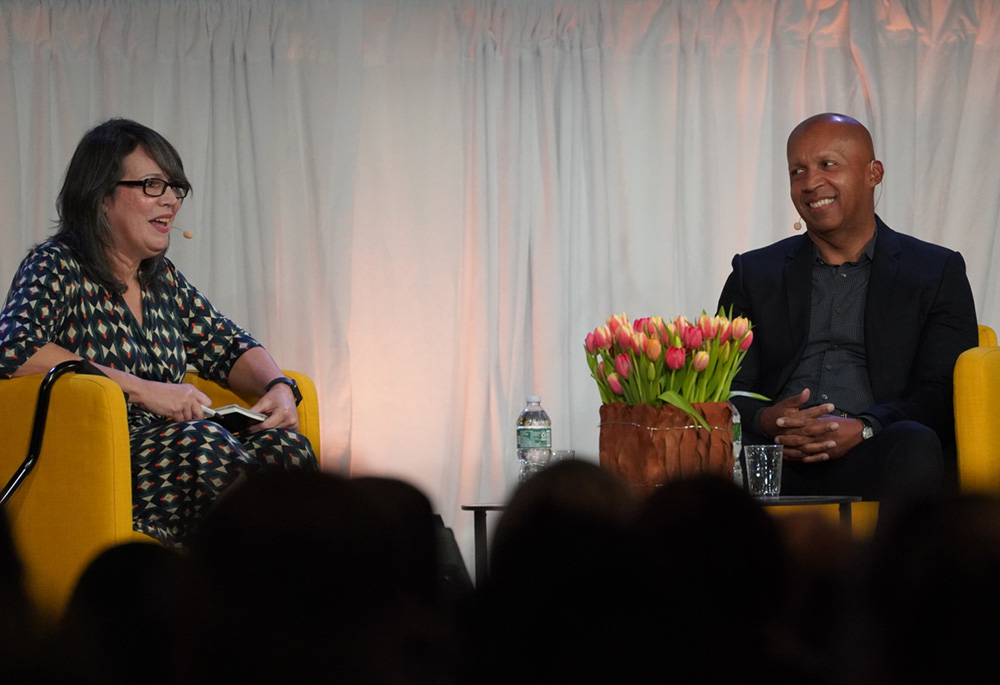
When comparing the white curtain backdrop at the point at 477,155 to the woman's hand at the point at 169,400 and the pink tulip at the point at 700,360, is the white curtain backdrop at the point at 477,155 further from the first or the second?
the pink tulip at the point at 700,360

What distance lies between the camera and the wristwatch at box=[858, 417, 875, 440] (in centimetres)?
225

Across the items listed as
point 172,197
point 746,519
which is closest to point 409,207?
point 172,197

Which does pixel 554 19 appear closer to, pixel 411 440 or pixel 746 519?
pixel 411 440

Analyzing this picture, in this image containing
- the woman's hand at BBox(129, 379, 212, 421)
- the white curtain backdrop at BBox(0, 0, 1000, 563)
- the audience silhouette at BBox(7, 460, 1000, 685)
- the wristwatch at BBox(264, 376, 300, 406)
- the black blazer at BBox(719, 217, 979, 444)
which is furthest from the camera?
the white curtain backdrop at BBox(0, 0, 1000, 563)

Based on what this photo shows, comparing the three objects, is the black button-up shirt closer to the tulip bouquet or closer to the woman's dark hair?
the tulip bouquet

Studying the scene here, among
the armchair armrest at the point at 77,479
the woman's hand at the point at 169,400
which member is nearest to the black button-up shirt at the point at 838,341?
the woman's hand at the point at 169,400

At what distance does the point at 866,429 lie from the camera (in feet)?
7.43

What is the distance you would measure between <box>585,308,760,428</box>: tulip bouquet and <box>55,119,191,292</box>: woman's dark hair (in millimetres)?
1163

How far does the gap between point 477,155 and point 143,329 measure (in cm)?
179

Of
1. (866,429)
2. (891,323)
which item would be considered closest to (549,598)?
(866,429)

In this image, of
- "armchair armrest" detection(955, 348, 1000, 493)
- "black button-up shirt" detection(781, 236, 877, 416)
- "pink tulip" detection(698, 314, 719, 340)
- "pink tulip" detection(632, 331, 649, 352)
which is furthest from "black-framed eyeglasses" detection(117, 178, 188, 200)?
"armchair armrest" detection(955, 348, 1000, 493)

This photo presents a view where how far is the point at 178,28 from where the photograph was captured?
3.83 m

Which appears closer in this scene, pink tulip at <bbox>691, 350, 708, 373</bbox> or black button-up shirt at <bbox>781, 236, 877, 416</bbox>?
pink tulip at <bbox>691, 350, 708, 373</bbox>

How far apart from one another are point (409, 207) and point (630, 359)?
2.03 meters
